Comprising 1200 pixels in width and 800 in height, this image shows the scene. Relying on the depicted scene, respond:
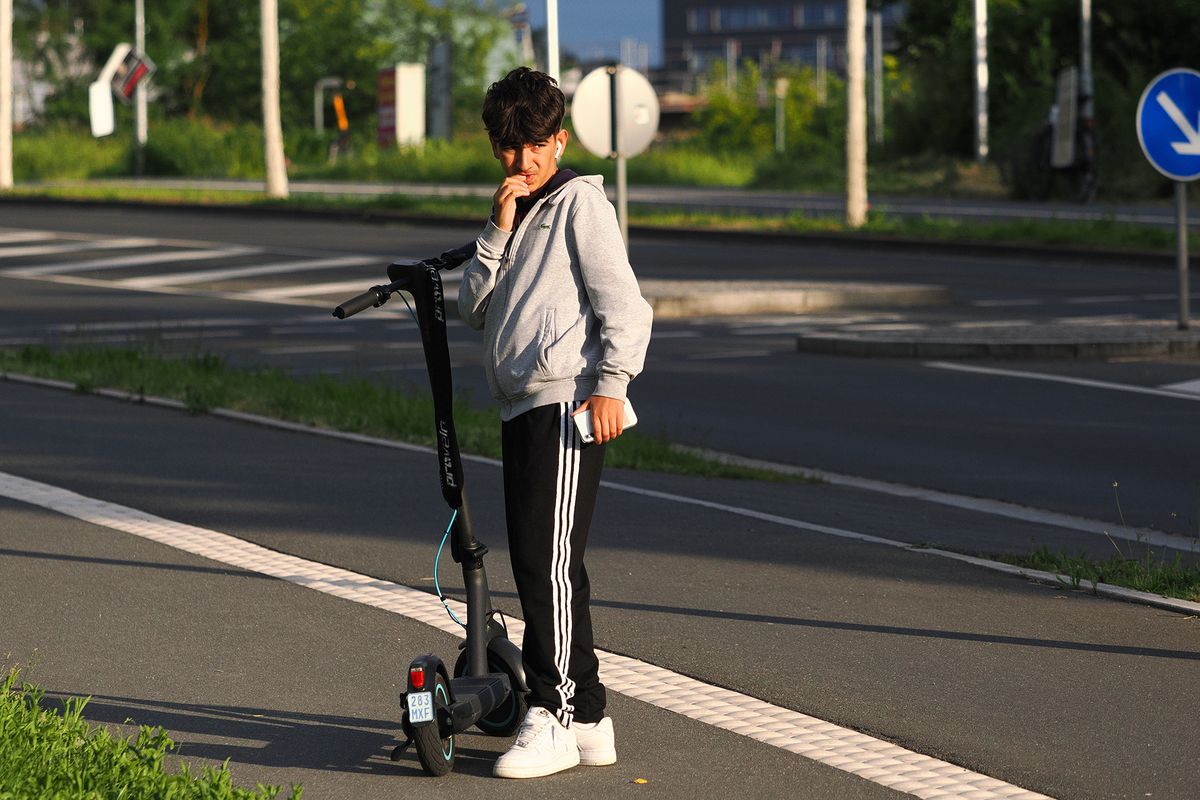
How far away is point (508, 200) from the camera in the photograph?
4.63 meters

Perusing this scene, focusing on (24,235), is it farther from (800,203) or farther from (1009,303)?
(1009,303)

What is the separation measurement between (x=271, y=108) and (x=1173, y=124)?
21824 millimetres

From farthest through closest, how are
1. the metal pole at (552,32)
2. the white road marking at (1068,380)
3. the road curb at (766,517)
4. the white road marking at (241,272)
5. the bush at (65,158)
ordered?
the bush at (65,158) < the white road marking at (241,272) < the metal pole at (552,32) < the white road marking at (1068,380) < the road curb at (766,517)

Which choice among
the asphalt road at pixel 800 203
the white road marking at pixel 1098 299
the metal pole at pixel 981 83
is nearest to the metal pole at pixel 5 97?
the asphalt road at pixel 800 203

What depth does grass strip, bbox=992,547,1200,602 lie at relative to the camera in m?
6.88

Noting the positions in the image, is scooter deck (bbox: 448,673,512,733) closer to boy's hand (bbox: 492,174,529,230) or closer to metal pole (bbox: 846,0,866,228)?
boy's hand (bbox: 492,174,529,230)

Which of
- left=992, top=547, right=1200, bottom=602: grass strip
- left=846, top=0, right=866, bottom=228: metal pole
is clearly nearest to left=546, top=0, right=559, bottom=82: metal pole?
left=846, top=0, right=866, bottom=228: metal pole

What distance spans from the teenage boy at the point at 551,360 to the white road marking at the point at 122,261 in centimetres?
1831

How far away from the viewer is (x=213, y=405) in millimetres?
11656

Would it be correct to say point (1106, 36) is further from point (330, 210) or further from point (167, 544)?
point (167, 544)

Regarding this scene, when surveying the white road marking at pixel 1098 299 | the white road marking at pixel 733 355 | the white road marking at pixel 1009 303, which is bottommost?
the white road marking at pixel 733 355

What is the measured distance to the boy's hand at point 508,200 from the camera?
15.2 feet

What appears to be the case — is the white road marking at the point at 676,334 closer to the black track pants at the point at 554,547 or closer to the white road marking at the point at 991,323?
the white road marking at the point at 991,323

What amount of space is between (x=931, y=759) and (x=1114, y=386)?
9104 millimetres
